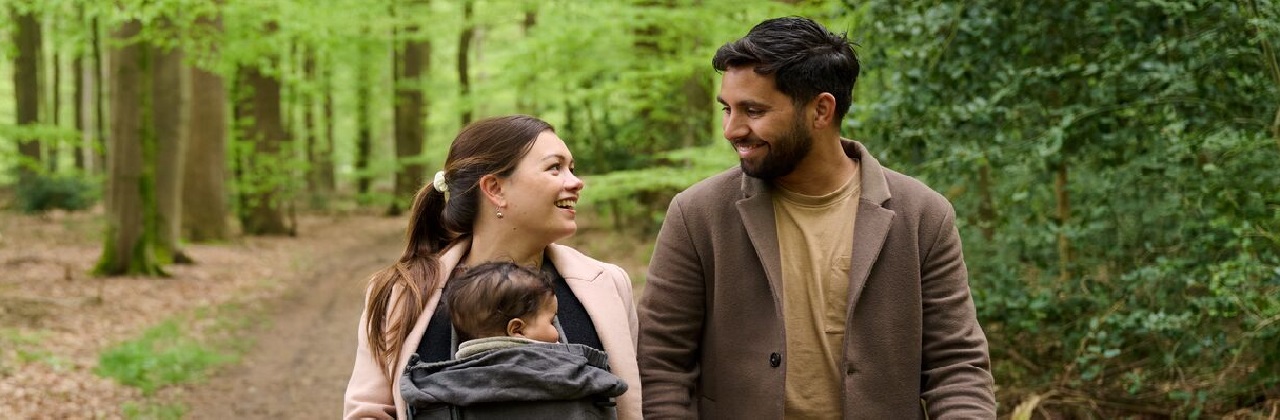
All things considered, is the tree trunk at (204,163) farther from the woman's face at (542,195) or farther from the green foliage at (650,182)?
the woman's face at (542,195)

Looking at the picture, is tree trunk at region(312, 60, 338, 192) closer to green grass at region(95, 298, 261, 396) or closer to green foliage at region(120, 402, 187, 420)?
green grass at region(95, 298, 261, 396)

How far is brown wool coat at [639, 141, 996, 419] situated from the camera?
2732mm

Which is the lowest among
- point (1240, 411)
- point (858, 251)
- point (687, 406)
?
point (1240, 411)

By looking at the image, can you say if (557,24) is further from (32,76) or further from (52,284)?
(32,76)

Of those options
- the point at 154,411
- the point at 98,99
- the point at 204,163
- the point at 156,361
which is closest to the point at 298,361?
the point at 156,361

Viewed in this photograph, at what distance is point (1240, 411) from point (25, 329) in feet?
34.0

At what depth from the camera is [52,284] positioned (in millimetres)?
14352

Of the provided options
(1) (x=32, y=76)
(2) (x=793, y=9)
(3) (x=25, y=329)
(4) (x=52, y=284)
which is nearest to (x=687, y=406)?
(2) (x=793, y=9)

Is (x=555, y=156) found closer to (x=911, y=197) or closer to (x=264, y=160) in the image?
(x=911, y=197)

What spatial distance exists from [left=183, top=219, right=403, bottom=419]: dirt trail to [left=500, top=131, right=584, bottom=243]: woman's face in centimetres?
231

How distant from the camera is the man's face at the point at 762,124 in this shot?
2.72 metres

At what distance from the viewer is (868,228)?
108 inches

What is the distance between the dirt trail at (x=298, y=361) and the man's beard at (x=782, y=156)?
8.83ft

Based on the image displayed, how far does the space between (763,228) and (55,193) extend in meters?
25.7
